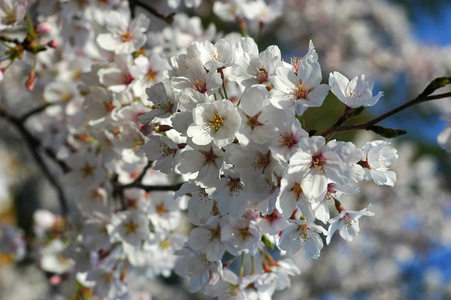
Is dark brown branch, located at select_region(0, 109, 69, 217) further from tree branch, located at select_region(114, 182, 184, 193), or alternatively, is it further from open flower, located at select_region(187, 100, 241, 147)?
open flower, located at select_region(187, 100, 241, 147)

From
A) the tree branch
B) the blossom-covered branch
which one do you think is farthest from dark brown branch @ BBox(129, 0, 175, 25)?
the blossom-covered branch

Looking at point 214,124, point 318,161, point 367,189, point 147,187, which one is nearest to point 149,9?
point 147,187

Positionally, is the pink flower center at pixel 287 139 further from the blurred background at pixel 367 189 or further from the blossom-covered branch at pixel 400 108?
the blurred background at pixel 367 189

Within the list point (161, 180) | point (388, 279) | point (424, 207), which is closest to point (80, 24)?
point (161, 180)

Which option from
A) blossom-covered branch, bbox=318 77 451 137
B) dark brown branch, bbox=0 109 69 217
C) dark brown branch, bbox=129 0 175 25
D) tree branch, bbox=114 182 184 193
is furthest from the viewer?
dark brown branch, bbox=0 109 69 217

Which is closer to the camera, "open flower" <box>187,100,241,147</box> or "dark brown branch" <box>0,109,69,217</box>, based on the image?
"open flower" <box>187,100,241,147</box>

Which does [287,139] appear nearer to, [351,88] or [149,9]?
[351,88]

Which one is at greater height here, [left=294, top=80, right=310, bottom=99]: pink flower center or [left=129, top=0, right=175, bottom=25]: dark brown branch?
[left=294, top=80, right=310, bottom=99]: pink flower center

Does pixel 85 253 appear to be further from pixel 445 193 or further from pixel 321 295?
pixel 445 193
